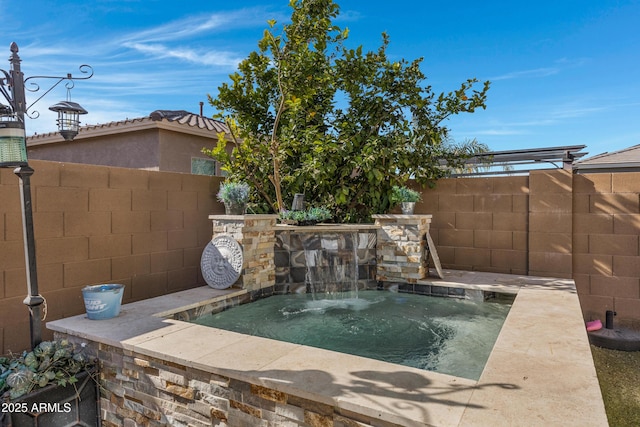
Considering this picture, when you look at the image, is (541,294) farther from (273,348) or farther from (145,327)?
(145,327)

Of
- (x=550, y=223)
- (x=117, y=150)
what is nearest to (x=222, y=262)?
(x=550, y=223)

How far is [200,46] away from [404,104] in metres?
4.44

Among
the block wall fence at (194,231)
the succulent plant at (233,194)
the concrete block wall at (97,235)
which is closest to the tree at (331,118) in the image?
the block wall fence at (194,231)

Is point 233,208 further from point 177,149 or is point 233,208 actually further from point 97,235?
point 177,149

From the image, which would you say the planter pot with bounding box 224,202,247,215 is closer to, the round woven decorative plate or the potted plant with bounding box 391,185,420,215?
the round woven decorative plate

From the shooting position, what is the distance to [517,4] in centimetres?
751

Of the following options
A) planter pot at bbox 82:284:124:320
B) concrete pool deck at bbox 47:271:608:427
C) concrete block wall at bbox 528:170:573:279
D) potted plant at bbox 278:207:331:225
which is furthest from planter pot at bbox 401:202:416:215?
planter pot at bbox 82:284:124:320

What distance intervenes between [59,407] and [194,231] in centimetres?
295

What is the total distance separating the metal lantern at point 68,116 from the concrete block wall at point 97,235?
521 millimetres

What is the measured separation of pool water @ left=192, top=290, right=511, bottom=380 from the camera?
3.07m

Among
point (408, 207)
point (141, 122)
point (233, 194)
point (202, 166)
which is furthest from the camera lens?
point (202, 166)

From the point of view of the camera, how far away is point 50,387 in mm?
2654

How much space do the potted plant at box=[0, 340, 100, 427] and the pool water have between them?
3.68 feet

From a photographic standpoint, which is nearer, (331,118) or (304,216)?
(304,216)
